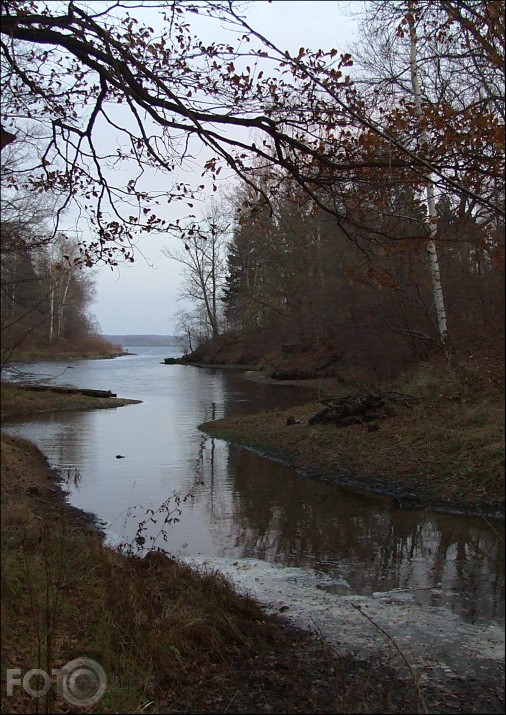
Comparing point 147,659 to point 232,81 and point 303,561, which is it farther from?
point 232,81

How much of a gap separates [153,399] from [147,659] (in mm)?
27091

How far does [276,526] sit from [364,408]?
234 inches

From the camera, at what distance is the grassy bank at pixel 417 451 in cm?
999

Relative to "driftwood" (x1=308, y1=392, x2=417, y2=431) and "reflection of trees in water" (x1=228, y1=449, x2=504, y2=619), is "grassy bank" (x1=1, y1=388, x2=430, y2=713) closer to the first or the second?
"reflection of trees in water" (x1=228, y1=449, x2=504, y2=619)

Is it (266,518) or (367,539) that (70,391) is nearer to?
(266,518)

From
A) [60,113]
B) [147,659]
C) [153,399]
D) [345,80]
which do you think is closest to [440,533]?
[147,659]

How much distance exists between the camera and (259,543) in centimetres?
898

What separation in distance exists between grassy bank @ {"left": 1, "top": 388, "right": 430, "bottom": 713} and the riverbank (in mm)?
10

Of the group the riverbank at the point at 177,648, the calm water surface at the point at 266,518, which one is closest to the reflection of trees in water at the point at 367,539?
the calm water surface at the point at 266,518

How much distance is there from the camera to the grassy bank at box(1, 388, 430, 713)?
Result: 3.78 metres

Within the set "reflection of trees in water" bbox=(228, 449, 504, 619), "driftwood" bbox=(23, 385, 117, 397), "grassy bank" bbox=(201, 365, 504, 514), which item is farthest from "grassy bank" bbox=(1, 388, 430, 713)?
"driftwood" bbox=(23, 385, 117, 397)

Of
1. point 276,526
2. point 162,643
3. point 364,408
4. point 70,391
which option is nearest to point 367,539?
point 276,526

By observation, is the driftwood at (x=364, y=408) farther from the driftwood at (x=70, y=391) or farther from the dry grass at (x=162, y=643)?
the driftwood at (x=70, y=391)

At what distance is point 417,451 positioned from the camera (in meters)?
12.4
